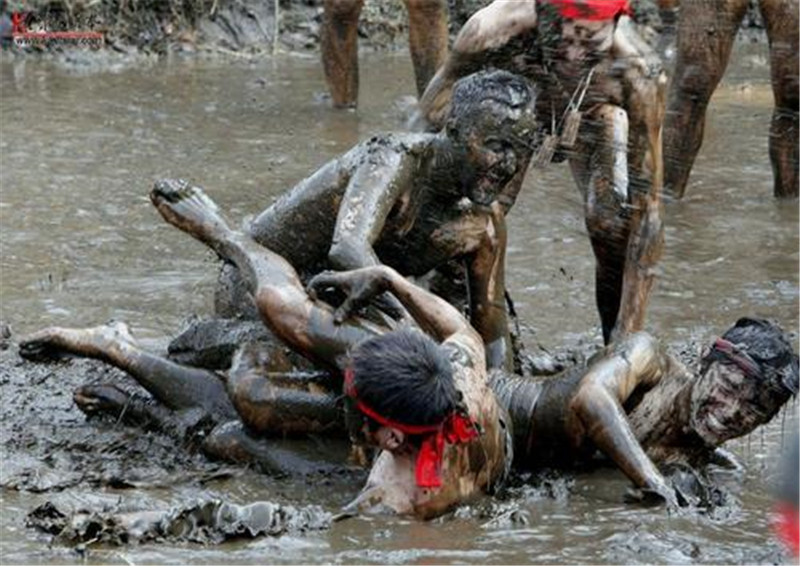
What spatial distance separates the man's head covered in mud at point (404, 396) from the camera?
460 centimetres

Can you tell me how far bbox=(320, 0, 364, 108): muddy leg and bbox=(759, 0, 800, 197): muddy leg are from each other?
3300mm

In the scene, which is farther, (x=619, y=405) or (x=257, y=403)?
(x=257, y=403)

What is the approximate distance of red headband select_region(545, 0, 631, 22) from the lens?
6.25 meters

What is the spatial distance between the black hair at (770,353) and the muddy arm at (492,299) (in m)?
1.04

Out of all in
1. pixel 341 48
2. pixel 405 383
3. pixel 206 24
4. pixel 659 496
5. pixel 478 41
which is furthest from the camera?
pixel 206 24

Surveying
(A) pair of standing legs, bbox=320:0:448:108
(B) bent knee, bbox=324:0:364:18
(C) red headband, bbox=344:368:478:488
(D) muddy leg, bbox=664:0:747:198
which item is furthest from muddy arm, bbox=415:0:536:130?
(B) bent knee, bbox=324:0:364:18

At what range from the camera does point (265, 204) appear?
9703mm

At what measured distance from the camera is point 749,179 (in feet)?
35.5

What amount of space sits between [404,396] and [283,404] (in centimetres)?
79

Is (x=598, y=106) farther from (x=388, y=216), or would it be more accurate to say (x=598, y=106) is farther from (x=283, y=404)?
(x=283, y=404)

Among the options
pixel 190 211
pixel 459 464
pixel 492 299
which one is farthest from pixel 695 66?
pixel 459 464

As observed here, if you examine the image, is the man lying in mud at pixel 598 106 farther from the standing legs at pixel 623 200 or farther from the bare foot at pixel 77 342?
the bare foot at pixel 77 342

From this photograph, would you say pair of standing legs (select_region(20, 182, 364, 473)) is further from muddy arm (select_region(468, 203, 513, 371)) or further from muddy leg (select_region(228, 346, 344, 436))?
muddy arm (select_region(468, 203, 513, 371))

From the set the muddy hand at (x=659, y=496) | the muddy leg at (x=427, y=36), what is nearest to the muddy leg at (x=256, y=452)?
the muddy hand at (x=659, y=496)
